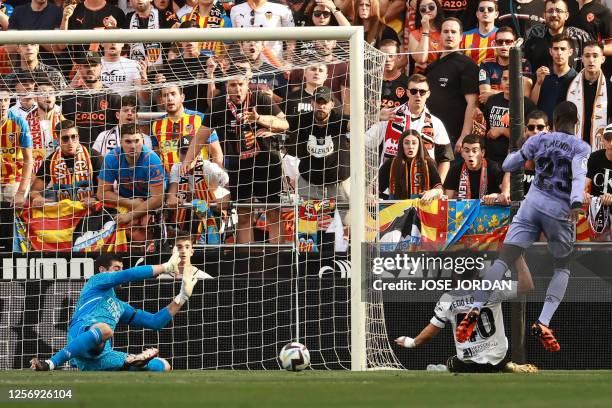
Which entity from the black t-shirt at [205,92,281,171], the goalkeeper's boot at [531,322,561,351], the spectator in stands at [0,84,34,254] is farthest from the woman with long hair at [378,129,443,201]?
the spectator in stands at [0,84,34,254]

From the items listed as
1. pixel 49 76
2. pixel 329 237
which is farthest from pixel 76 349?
pixel 49 76

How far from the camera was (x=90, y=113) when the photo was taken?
1347 cm

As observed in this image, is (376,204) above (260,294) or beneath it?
above

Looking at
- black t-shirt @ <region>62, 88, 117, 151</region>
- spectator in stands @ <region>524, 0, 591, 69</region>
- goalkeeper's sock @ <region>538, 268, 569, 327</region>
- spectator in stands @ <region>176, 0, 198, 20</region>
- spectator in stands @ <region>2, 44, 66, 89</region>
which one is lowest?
goalkeeper's sock @ <region>538, 268, 569, 327</region>

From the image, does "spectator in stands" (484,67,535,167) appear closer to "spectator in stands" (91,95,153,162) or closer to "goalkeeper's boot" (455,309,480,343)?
"goalkeeper's boot" (455,309,480,343)

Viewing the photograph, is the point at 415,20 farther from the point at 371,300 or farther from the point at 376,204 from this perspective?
the point at 371,300

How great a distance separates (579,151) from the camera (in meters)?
10.7

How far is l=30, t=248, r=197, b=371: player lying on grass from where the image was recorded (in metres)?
10.9

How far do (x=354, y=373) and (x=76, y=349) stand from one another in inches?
105

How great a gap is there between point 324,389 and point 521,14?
7658 mm

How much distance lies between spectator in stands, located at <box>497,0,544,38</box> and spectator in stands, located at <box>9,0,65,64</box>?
230 inches

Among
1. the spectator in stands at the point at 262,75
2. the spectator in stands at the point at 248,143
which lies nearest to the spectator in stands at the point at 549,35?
the spectator in stands at the point at 262,75

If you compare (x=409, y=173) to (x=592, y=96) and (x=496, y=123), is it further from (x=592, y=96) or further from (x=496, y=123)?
(x=592, y=96)

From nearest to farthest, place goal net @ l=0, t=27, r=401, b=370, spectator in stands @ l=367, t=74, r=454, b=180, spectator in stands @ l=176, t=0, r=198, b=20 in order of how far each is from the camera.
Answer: goal net @ l=0, t=27, r=401, b=370 < spectator in stands @ l=367, t=74, r=454, b=180 < spectator in stands @ l=176, t=0, r=198, b=20
